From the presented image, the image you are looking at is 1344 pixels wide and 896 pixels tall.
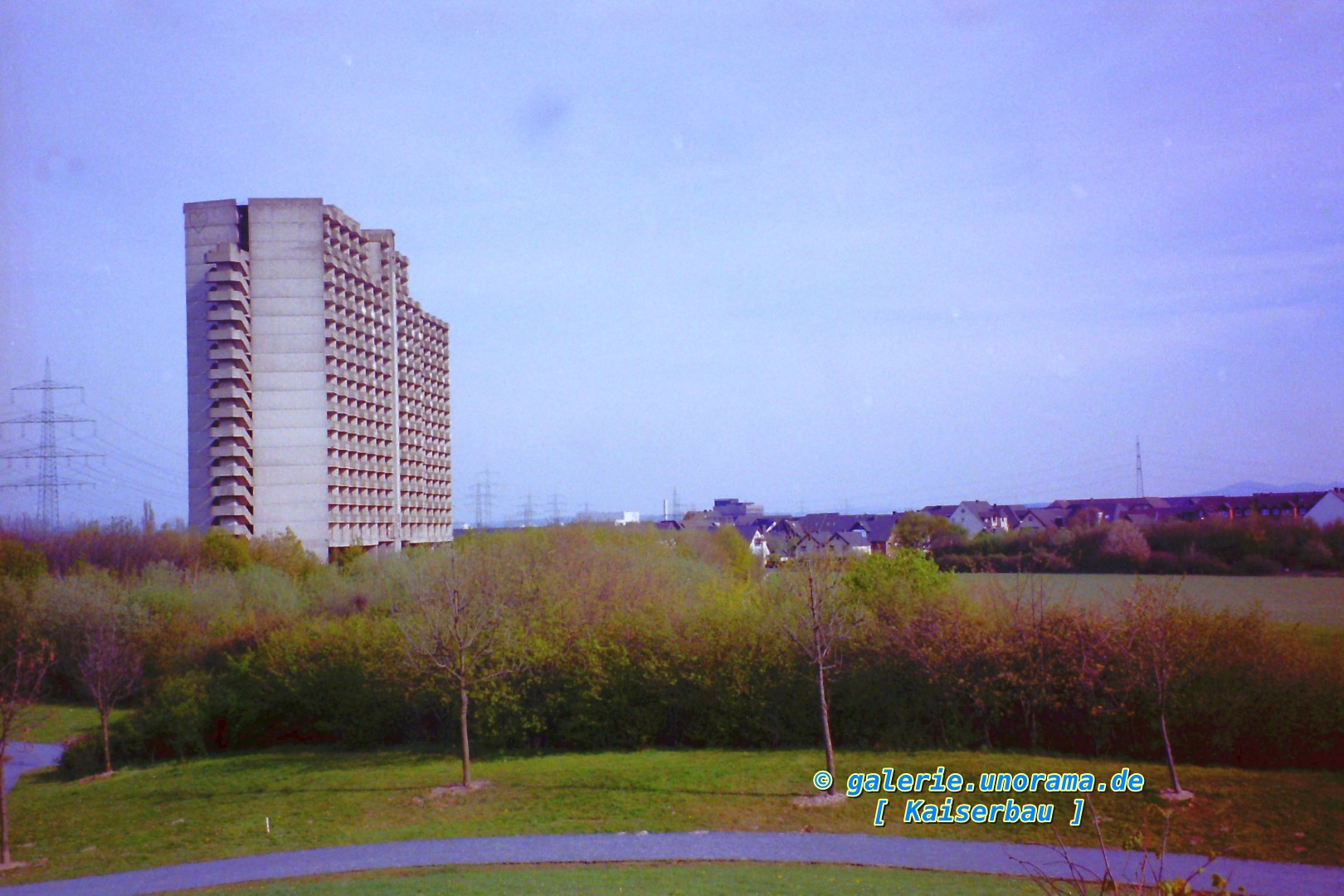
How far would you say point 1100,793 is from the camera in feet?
60.0

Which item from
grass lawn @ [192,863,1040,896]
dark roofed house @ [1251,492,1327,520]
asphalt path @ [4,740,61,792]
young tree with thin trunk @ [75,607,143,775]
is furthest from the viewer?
asphalt path @ [4,740,61,792]

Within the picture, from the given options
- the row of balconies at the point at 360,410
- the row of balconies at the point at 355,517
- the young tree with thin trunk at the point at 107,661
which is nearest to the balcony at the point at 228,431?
the row of balconies at the point at 360,410

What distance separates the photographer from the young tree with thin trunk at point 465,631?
76.9ft

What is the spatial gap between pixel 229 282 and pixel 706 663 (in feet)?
172

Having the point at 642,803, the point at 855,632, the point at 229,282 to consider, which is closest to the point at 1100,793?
the point at 855,632

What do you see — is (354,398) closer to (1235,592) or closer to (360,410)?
(360,410)

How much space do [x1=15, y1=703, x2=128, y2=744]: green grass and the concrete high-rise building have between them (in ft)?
82.8

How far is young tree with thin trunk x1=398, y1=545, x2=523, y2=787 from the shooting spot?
2345 cm

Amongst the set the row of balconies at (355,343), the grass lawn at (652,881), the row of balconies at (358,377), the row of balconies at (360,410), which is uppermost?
the row of balconies at (355,343)

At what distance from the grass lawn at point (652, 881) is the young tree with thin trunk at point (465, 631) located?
6.32 meters

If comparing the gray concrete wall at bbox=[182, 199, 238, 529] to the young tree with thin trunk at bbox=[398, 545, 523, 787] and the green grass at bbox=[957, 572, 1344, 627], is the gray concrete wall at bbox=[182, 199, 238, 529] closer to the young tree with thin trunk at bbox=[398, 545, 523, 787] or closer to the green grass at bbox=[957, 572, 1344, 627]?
the young tree with thin trunk at bbox=[398, 545, 523, 787]

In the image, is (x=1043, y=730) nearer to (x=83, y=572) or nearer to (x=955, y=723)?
(x=955, y=723)

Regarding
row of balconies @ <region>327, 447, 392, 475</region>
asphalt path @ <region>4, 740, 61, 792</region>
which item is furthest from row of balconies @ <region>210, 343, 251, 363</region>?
asphalt path @ <region>4, 740, 61, 792</region>

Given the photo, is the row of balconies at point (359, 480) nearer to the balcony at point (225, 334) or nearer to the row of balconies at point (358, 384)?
the row of balconies at point (358, 384)
